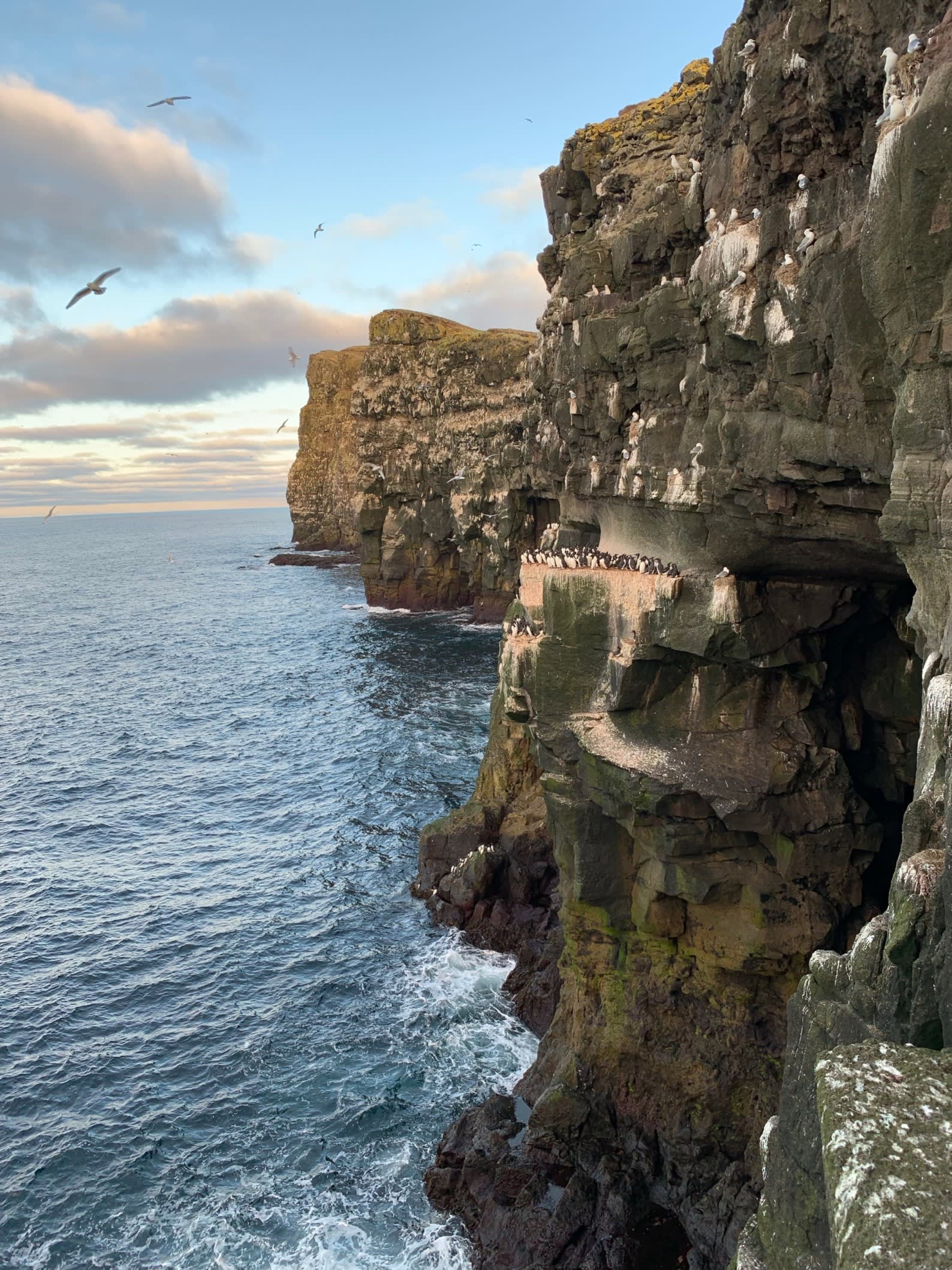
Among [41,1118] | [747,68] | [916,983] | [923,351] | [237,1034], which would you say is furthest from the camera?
[237,1034]

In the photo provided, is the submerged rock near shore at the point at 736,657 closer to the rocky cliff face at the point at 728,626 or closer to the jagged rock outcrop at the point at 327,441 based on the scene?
the rocky cliff face at the point at 728,626

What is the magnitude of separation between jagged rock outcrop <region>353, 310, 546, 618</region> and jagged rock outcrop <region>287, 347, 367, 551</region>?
5524 centimetres

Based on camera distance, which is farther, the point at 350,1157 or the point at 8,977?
the point at 8,977

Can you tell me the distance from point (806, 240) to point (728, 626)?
8.26 meters

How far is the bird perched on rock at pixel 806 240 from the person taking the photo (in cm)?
1650

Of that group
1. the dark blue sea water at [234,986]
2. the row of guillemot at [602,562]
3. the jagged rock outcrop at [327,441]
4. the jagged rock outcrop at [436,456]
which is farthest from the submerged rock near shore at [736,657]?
the jagged rock outcrop at [327,441]

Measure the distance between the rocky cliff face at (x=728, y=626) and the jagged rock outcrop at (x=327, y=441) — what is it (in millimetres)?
123735

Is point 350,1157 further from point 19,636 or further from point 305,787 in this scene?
point 19,636

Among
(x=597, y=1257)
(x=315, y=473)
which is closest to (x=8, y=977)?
(x=597, y=1257)

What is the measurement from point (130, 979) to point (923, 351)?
2974 cm

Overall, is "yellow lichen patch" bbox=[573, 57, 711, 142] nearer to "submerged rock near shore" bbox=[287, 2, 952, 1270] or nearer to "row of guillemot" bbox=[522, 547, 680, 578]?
"submerged rock near shore" bbox=[287, 2, 952, 1270]

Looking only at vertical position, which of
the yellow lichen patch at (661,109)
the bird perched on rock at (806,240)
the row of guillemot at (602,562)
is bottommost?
the row of guillemot at (602,562)

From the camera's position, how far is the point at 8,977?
30641mm

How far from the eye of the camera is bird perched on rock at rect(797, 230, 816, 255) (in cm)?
1650
